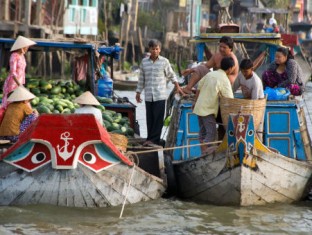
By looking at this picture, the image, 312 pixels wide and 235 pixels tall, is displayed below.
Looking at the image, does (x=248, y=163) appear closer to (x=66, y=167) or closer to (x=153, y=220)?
(x=153, y=220)

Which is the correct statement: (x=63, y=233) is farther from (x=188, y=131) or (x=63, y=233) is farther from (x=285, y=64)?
(x=285, y=64)

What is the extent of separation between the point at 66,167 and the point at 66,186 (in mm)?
228

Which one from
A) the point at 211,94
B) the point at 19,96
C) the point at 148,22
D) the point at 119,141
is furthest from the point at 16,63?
the point at 148,22

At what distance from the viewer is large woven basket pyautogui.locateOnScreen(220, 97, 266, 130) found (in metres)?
8.70

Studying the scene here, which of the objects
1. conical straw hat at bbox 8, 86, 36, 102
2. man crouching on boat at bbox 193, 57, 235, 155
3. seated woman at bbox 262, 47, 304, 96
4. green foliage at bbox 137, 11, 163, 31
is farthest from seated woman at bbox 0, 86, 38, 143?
green foliage at bbox 137, 11, 163, 31

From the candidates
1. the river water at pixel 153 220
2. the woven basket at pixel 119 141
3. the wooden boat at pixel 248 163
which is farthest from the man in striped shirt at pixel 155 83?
the river water at pixel 153 220

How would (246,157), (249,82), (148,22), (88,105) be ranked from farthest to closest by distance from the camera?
(148,22), (249,82), (88,105), (246,157)

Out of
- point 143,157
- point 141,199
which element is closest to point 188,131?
point 143,157

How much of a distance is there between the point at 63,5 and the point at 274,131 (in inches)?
734

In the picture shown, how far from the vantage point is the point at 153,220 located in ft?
28.5

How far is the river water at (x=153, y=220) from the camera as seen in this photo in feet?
27.0

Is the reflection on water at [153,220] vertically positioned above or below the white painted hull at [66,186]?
below

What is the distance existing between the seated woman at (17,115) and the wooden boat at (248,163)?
1694 millimetres

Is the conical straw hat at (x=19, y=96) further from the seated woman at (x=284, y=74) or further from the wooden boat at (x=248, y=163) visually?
the seated woman at (x=284, y=74)
